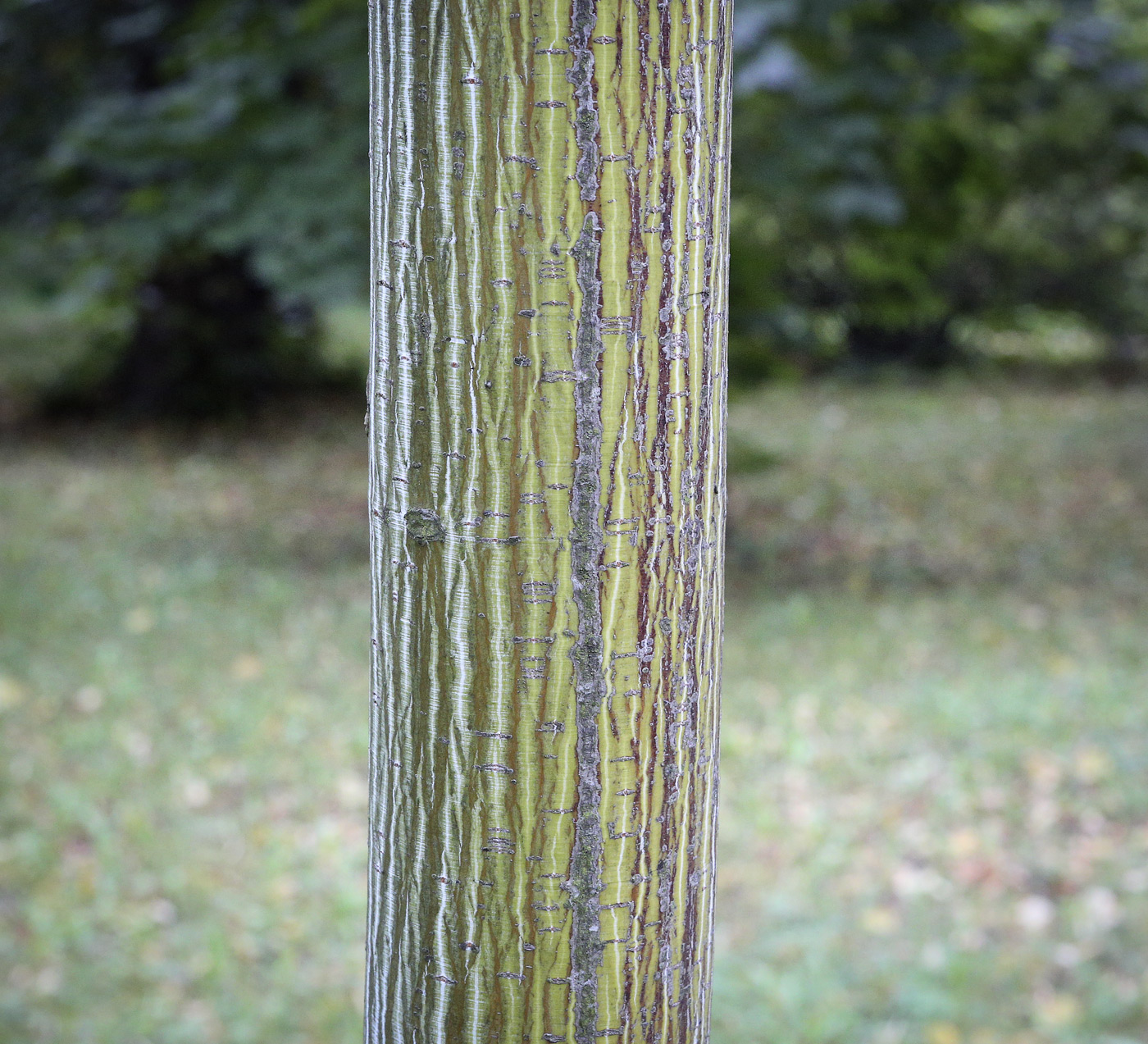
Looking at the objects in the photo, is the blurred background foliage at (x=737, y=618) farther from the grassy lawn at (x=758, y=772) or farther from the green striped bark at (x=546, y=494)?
the green striped bark at (x=546, y=494)

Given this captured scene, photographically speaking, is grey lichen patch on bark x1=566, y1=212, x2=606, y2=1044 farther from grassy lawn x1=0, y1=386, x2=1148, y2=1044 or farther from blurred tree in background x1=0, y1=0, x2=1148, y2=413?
blurred tree in background x1=0, y1=0, x2=1148, y2=413

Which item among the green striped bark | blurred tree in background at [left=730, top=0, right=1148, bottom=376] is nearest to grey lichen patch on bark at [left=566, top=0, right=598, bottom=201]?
the green striped bark

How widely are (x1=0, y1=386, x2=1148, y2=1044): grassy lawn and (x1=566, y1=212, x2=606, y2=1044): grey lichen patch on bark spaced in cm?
225

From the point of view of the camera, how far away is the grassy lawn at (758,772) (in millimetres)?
3459

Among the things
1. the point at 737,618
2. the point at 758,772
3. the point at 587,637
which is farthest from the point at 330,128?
the point at 587,637

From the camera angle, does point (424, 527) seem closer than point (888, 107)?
Yes

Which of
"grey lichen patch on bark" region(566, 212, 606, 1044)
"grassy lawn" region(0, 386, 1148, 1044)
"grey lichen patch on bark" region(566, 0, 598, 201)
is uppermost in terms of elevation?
"grey lichen patch on bark" region(566, 0, 598, 201)

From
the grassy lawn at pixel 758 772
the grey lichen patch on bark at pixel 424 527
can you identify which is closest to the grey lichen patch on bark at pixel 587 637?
the grey lichen patch on bark at pixel 424 527

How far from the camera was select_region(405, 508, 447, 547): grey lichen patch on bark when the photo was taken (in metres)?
1.26

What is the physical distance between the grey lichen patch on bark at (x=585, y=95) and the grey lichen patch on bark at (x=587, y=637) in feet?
0.13

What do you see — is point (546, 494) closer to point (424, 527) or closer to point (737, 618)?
point (424, 527)

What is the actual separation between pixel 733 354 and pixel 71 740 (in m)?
3.83

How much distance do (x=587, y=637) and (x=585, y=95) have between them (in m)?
0.54

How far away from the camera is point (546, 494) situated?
1221mm
